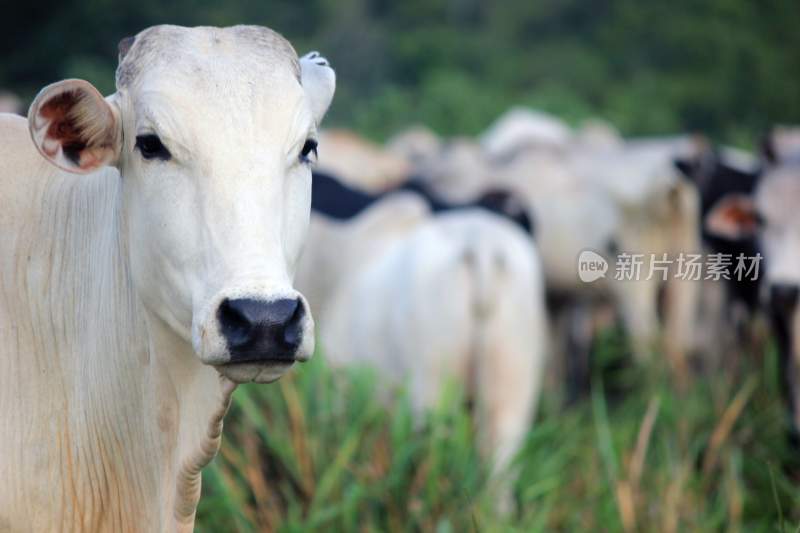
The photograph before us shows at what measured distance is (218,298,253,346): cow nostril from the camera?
87.1 inches

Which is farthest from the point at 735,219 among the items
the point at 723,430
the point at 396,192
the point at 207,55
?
the point at 207,55

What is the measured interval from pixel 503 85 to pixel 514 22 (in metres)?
4.13

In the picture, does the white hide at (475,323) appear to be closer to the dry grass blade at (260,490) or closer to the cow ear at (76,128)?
the dry grass blade at (260,490)

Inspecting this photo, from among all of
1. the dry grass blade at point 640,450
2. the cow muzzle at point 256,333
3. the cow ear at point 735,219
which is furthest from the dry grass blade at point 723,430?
the cow muzzle at point 256,333

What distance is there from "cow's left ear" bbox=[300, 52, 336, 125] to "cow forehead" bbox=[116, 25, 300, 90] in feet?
0.31

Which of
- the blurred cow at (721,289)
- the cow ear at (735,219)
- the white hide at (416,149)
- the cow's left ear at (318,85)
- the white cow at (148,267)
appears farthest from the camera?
the white hide at (416,149)

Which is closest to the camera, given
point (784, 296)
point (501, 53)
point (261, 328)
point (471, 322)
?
point (261, 328)

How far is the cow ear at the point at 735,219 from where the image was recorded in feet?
19.6

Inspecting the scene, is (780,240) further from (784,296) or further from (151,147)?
(151,147)

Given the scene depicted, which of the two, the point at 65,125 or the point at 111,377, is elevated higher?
the point at 65,125

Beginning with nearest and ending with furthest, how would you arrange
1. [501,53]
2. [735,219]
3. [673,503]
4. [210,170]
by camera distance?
1. [210,170]
2. [673,503]
3. [735,219]
4. [501,53]

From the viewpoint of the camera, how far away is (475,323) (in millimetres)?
5684

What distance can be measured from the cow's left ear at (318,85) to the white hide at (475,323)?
287cm

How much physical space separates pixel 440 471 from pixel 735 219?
7.69 feet
